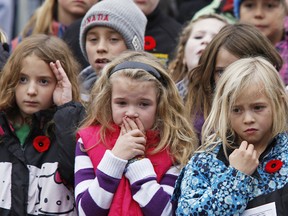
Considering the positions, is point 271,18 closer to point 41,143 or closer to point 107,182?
point 41,143

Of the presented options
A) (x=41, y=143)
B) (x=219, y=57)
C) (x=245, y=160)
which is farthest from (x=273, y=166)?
(x=41, y=143)

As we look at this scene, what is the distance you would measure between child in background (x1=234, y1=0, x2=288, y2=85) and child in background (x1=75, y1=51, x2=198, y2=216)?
165 cm

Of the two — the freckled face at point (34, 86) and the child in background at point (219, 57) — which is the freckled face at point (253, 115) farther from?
the freckled face at point (34, 86)

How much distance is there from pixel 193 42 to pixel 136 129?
1703 mm

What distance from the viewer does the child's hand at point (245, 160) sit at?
4898 mm

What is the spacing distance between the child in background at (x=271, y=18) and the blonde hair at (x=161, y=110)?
1.65 m

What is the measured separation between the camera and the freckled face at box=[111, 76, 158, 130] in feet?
17.5

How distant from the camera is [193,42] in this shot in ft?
22.3

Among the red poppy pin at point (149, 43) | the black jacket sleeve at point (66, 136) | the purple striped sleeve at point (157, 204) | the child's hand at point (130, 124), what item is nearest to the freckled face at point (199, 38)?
the red poppy pin at point (149, 43)

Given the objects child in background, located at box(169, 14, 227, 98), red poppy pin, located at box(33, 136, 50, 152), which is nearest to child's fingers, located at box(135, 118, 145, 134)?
red poppy pin, located at box(33, 136, 50, 152)

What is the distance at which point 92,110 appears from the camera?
5.53m

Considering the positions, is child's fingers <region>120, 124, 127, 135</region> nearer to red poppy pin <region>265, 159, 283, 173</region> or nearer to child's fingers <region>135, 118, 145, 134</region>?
child's fingers <region>135, 118, 145, 134</region>

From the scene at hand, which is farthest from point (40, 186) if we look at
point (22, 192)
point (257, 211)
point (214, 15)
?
point (214, 15)

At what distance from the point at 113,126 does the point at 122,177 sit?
1.19ft
